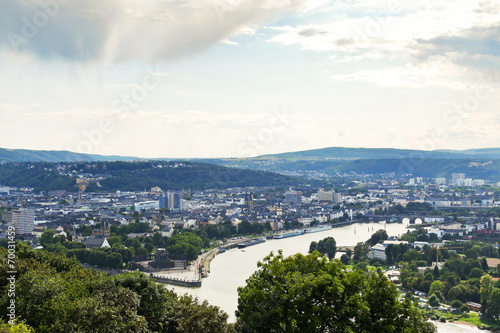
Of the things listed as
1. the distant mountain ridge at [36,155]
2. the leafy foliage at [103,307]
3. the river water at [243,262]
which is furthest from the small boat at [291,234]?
the distant mountain ridge at [36,155]

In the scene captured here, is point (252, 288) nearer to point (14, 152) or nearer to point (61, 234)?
point (61, 234)

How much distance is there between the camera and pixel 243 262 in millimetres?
20422

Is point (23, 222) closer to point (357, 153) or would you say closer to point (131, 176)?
point (131, 176)

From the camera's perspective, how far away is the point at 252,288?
21.0 ft

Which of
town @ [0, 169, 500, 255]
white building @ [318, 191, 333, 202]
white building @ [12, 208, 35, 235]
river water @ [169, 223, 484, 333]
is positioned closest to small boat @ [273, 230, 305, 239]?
river water @ [169, 223, 484, 333]

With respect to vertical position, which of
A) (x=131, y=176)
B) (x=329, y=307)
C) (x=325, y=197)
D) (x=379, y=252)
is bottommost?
(x=379, y=252)

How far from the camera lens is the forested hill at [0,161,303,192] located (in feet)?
179

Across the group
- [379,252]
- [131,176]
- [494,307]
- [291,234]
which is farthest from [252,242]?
[131,176]

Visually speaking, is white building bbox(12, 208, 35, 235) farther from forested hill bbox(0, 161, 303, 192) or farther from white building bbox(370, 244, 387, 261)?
forested hill bbox(0, 161, 303, 192)

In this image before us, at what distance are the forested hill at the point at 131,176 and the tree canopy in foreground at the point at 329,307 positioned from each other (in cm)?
4803

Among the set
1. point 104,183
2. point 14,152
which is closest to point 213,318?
point 104,183

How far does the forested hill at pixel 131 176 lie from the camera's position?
54.7 m

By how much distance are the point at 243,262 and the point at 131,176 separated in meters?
39.7

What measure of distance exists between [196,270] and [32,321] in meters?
12.9
